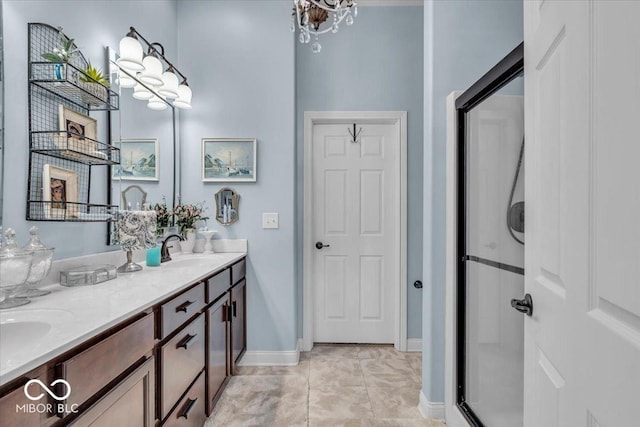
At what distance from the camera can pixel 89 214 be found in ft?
5.46

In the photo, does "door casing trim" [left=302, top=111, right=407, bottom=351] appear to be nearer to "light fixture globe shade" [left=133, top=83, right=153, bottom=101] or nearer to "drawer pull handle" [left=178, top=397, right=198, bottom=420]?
"light fixture globe shade" [left=133, top=83, right=153, bottom=101]

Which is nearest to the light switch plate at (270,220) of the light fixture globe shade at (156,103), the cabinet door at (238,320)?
the cabinet door at (238,320)

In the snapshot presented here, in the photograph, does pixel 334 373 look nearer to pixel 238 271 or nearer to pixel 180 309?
pixel 238 271

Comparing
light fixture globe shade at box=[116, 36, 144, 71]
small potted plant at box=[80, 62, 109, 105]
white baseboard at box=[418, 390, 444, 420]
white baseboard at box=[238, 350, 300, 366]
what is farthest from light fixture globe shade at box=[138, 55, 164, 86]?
white baseboard at box=[418, 390, 444, 420]

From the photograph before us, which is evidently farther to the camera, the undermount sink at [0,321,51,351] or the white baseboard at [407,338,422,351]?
the white baseboard at [407,338,422,351]

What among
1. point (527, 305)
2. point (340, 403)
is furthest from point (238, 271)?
point (527, 305)

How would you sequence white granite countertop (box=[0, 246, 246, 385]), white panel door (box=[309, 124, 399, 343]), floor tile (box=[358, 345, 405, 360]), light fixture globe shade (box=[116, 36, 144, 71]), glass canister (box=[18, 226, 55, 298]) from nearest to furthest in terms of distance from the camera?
1. white granite countertop (box=[0, 246, 246, 385])
2. glass canister (box=[18, 226, 55, 298])
3. light fixture globe shade (box=[116, 36, 144, 71])
4. floor tile (box=[358, 345, 405, 360])
5. white panel door (box=[309, 124, 399, 343])

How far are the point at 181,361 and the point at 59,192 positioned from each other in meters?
0.93

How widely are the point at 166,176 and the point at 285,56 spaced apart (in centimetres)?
132

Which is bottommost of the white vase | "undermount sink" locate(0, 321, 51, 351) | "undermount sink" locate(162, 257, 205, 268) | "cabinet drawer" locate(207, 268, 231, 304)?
"cabinet drawer" locate(207, 268, 231, 304)

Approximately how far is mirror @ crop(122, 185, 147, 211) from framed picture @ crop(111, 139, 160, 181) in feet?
0.21

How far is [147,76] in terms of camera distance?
2.01 m

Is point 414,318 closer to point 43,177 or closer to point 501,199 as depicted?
point 501,199

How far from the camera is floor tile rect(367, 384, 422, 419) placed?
200cm
